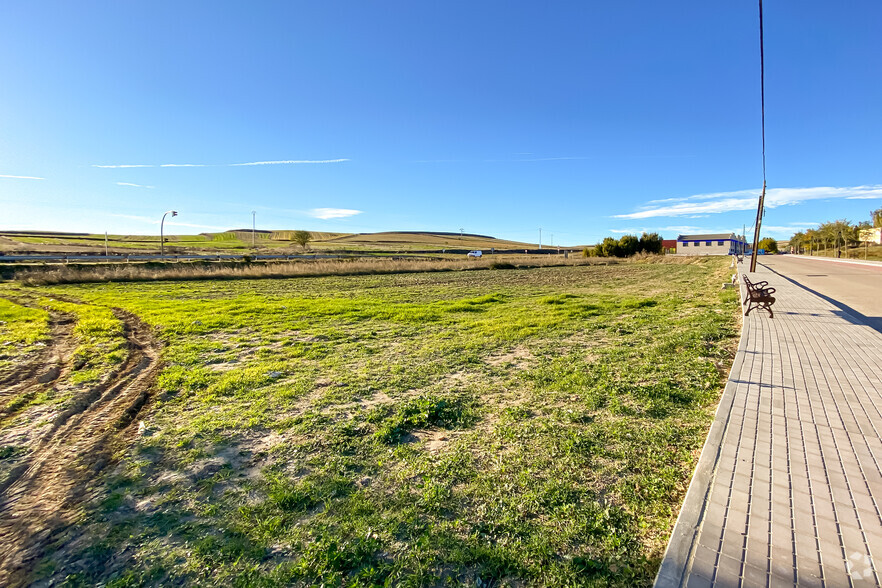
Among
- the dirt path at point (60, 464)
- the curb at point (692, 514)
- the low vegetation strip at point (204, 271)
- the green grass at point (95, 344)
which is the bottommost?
the dirt path at point (60, 464)

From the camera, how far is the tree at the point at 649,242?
225ft

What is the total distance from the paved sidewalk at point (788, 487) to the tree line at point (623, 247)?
65790 mm

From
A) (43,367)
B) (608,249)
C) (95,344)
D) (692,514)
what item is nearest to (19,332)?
(95,344)

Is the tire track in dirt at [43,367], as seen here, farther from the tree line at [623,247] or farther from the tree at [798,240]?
the tree at [798,240]

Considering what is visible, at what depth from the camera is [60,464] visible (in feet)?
11.8

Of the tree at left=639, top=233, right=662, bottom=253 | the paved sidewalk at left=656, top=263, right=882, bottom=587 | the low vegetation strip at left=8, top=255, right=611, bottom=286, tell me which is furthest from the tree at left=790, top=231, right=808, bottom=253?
the paved sidewalk at left=656, top=263, right=882, bottom=587

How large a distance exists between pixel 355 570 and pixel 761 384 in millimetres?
5283

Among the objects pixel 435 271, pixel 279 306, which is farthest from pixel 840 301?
pixel 435 271

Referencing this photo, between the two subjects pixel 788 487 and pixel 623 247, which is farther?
pixel 623 247

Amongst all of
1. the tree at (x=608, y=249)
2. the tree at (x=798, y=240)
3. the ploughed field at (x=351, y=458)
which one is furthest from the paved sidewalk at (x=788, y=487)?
the tree at (x=798, y=240)

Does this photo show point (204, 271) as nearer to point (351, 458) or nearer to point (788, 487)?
point (351, 458)

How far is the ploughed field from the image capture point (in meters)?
2.44

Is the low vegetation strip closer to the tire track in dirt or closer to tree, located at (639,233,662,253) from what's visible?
the tire track in dirt

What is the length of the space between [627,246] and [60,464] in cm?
7287
